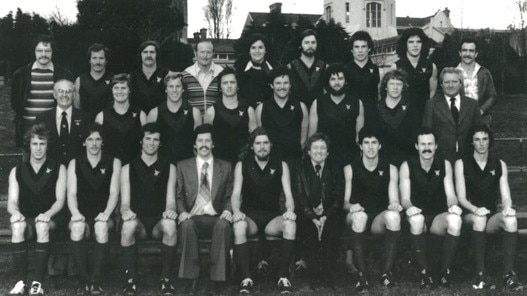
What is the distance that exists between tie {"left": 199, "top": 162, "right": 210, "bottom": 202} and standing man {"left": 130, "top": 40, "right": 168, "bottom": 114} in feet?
4.05

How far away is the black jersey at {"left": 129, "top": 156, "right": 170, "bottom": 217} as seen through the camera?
19.5 feet

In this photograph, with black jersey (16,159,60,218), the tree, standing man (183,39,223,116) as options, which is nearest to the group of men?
black jersey (16,159,60,218)

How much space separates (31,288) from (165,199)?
142cm

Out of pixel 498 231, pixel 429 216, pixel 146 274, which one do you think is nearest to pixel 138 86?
pixel 146 274

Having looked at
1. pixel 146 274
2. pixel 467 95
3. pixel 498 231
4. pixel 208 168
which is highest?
pixel 467 95

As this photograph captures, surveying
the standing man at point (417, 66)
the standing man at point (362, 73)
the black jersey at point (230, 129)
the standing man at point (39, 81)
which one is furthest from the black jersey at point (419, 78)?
the standing man at point (39, 81)

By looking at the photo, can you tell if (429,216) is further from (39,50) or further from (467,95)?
(39,50)

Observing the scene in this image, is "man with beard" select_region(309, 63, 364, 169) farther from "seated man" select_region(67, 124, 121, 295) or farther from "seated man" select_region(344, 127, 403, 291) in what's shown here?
"seated man" select_region(67, 124, 121, 295)

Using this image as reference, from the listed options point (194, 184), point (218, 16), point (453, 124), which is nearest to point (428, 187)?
point (453, 124)

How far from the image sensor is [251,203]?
6160mm

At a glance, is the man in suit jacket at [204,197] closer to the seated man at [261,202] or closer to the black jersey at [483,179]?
the seated man at [261,202]

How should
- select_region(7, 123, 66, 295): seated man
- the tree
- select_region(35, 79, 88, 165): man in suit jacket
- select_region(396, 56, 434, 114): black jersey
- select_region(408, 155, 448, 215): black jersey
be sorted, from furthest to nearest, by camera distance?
1. the tree
2. select_region(396, 56, 434, 114): black jersey
3. select_region(35, 79, 88, 165): man in suit jacket
4. select_region(408, 155, 448, 215): black jersey
5. select_region(7, 123, 66, 295): seated man

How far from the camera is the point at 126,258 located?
18.3 ft

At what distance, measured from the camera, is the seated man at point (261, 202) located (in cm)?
567
